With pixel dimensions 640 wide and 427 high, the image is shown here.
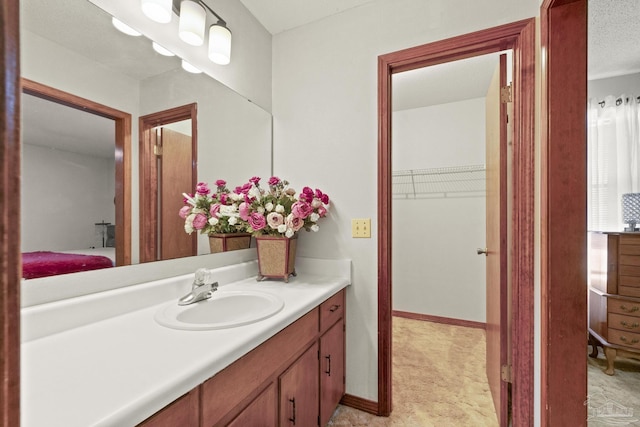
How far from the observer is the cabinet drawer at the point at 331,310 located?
1396 mm

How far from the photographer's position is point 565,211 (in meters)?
1.08

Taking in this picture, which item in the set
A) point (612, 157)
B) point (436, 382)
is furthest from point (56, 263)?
point (612, 157)

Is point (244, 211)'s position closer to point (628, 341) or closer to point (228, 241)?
point (228, 241)

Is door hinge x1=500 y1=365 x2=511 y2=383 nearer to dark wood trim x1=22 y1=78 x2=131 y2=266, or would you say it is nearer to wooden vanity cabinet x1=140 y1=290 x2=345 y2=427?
wooden vanity cabinet x1=140 y1=290 x2=345 y2=427

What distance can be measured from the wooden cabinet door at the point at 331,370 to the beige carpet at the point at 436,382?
170 mm

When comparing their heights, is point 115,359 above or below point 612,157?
below

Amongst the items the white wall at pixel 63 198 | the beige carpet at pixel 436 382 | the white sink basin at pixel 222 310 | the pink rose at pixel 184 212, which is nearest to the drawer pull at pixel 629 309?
the beige carpet at pixel 436 382

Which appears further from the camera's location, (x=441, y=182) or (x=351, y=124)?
(x=441, y=182)

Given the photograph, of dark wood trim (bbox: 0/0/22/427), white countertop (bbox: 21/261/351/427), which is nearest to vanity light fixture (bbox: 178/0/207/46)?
white countertop (bbox: 21/261/351/427)

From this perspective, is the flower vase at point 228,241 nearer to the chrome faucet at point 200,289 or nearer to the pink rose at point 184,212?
the pink rose at point 184,212

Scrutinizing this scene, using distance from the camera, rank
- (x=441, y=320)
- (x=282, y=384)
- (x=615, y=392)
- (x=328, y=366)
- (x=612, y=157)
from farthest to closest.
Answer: (x=441, y=320), (x=612, y=157), (x=615, y=392), (x=328, y=366), (x=282, y=384)

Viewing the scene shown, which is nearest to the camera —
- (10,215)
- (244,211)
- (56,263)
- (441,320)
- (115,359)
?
(10,215)

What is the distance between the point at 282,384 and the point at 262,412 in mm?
119

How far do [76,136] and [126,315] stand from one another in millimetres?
641
